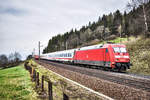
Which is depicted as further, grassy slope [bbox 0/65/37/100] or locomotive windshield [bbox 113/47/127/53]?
locomotive windshield [bbox 113/47/127/53]

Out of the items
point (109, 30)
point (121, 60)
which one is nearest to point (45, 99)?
point (121, 60)

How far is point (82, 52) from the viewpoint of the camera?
998 inches

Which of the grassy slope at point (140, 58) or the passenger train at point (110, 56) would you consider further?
the grassy slope at point (140, 58)

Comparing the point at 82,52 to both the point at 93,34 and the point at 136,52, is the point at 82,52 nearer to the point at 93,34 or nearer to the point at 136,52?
the point at 136,52

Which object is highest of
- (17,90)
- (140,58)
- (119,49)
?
(119,49)

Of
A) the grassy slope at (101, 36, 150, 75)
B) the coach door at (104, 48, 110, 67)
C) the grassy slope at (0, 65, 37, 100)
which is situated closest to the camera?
the grassy slope at (0, 65, 37, 100)

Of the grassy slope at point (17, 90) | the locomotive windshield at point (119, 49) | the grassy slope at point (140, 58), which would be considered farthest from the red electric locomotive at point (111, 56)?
the grassy slope at point (17, 90)

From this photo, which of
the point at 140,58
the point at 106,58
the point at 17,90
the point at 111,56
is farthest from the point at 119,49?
the point at 17,90

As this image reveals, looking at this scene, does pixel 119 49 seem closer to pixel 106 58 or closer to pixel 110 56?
pixel 110 56

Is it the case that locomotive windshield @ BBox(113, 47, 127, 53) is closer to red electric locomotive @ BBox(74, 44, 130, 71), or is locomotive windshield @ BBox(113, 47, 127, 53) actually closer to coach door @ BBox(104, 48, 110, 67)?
red electric locomotive @ BBox(74, 44, 130, 71)

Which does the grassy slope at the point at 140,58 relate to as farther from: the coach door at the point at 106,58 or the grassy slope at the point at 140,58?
the coach door at the point at 106,58

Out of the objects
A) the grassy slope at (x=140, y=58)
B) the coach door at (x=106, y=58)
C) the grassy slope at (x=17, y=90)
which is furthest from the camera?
the coach door at (x=106, y=58)

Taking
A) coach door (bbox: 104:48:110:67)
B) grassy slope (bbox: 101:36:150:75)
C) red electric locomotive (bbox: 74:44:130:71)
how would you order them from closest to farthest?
red electric locomotive (bbox: 74:44:130:71), grassy slope (bbox: 101:36:150:75), coach door (bbox: 104:48:110:67)

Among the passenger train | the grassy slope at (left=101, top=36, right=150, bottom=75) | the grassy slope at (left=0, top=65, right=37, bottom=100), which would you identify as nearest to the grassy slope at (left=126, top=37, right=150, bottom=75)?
the grassy slope at (left=101, top=36, right=150, bottom=75)
